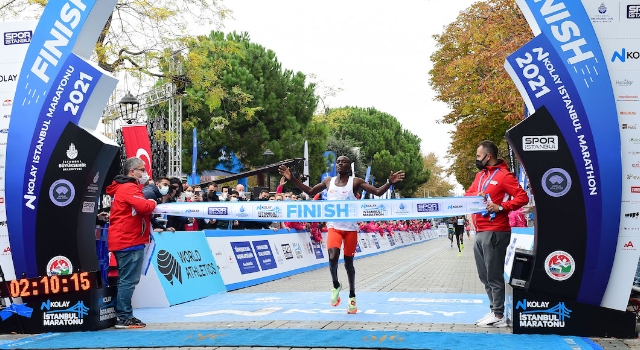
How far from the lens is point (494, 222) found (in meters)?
8.73

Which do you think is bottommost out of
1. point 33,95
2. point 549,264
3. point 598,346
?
point 598,346

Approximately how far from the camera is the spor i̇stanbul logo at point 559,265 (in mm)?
8289

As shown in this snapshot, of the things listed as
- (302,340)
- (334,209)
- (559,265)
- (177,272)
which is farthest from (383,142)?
(302,340)

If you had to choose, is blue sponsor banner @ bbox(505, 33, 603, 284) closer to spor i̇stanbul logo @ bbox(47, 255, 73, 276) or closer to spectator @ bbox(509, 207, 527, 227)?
spor i̇stanbul logo @ bbox(47, 255, 73, 276)

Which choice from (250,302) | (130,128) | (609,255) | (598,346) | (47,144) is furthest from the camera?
(130,128)

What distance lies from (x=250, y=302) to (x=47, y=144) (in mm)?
4385

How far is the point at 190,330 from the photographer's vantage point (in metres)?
8.65

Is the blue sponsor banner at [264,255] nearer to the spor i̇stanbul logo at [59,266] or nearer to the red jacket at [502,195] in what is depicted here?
the spor i̇stanbul logo at [59,266]

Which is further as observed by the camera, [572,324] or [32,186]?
[32,186]

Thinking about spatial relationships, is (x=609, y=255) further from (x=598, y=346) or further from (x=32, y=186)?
(x=32, y=186)

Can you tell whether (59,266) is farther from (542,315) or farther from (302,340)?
(542,315)

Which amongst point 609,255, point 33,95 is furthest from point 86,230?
point 609,255

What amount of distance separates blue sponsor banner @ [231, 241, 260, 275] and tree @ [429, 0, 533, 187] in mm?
11015

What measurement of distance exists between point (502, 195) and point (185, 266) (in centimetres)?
618
